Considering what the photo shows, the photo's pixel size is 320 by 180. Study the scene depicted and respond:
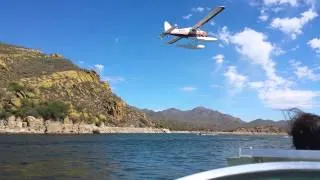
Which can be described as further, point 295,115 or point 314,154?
point 295,115

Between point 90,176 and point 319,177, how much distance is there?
34488mm

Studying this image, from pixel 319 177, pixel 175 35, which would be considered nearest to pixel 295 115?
pixel 319 177

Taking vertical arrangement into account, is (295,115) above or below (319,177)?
above

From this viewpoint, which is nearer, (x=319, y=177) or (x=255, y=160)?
(x=319, y=177)

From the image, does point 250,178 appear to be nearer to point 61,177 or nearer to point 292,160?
point 292,160

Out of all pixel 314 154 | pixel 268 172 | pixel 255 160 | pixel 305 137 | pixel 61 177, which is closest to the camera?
pixel 268 172

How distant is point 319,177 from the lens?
341 centimetres

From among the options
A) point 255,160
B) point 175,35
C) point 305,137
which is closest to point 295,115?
point 305,137

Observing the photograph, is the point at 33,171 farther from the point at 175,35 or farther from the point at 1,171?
the point at 175,35

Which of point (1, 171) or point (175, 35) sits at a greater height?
point (175, 35)

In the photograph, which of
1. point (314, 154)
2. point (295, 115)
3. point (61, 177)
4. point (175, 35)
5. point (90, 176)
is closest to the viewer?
point (314, 154)

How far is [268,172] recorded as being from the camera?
3361mm

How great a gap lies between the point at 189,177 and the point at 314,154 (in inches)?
33.0

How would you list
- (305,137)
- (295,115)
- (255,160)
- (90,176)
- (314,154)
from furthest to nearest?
(90,176)
(295,115)
(305,137)
(255,160)
(314,154)
